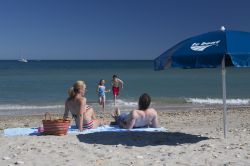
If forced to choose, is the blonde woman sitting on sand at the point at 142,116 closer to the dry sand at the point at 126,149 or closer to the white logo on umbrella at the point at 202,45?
the dry sand at the point at 126,149

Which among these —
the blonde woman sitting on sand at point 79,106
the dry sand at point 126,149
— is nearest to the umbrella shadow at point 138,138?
the dry sand at point 126,149

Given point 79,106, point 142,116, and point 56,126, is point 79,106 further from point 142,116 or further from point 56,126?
point 142,116

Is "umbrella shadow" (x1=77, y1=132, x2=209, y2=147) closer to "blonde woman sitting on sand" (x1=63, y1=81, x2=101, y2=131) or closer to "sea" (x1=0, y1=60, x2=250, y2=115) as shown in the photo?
"blonde woman sitting on sand" (x1=63, y1=81, x2=101, y2=131)

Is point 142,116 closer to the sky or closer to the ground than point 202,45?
closer to the ground

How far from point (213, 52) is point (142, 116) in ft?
9.17

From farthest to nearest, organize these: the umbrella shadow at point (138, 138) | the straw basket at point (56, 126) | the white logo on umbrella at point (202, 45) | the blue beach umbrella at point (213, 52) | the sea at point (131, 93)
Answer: the sea at point (131, 93) < the straw basket at point (56, 126) < the umbrella shadow at point (138, 138) < the white logo on umbrella at point (202, 45) < the blue beach umbrella at point (213, 52)

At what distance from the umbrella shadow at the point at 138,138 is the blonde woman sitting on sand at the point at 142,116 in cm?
49

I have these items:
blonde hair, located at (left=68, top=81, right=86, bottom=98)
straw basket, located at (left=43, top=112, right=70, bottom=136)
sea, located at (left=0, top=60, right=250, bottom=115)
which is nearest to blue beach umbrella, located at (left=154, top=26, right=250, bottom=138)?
blonde hair, located at (left=68, top=81, right=86, bottom=98)

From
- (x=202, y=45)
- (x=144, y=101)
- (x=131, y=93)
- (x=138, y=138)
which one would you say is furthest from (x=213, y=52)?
(x=131, y=93)

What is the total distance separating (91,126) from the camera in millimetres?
10312

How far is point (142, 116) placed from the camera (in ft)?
32.9

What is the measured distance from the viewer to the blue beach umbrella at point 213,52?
762cm

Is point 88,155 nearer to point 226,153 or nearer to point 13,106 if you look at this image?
point 226,153

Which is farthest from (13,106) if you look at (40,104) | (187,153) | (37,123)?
(187,153)
